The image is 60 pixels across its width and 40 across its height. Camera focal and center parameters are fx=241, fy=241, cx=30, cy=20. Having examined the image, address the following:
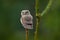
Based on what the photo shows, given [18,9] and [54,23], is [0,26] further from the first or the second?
[54,23]

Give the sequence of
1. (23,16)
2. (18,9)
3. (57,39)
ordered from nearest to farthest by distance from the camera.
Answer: (23,16) → (57,39) → (18,9)

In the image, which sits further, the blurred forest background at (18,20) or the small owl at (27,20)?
the blurred forest background at (18,20)

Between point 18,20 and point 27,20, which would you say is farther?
point 18,20

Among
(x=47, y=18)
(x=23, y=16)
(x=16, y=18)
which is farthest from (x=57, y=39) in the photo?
(x=23, y=16)

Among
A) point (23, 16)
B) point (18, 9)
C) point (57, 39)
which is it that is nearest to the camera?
→ point (23, 16)

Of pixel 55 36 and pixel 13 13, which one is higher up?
pixel 13 13

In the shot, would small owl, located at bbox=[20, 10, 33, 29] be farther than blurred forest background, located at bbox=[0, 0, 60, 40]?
No

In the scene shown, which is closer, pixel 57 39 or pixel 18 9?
pixel 57 39
